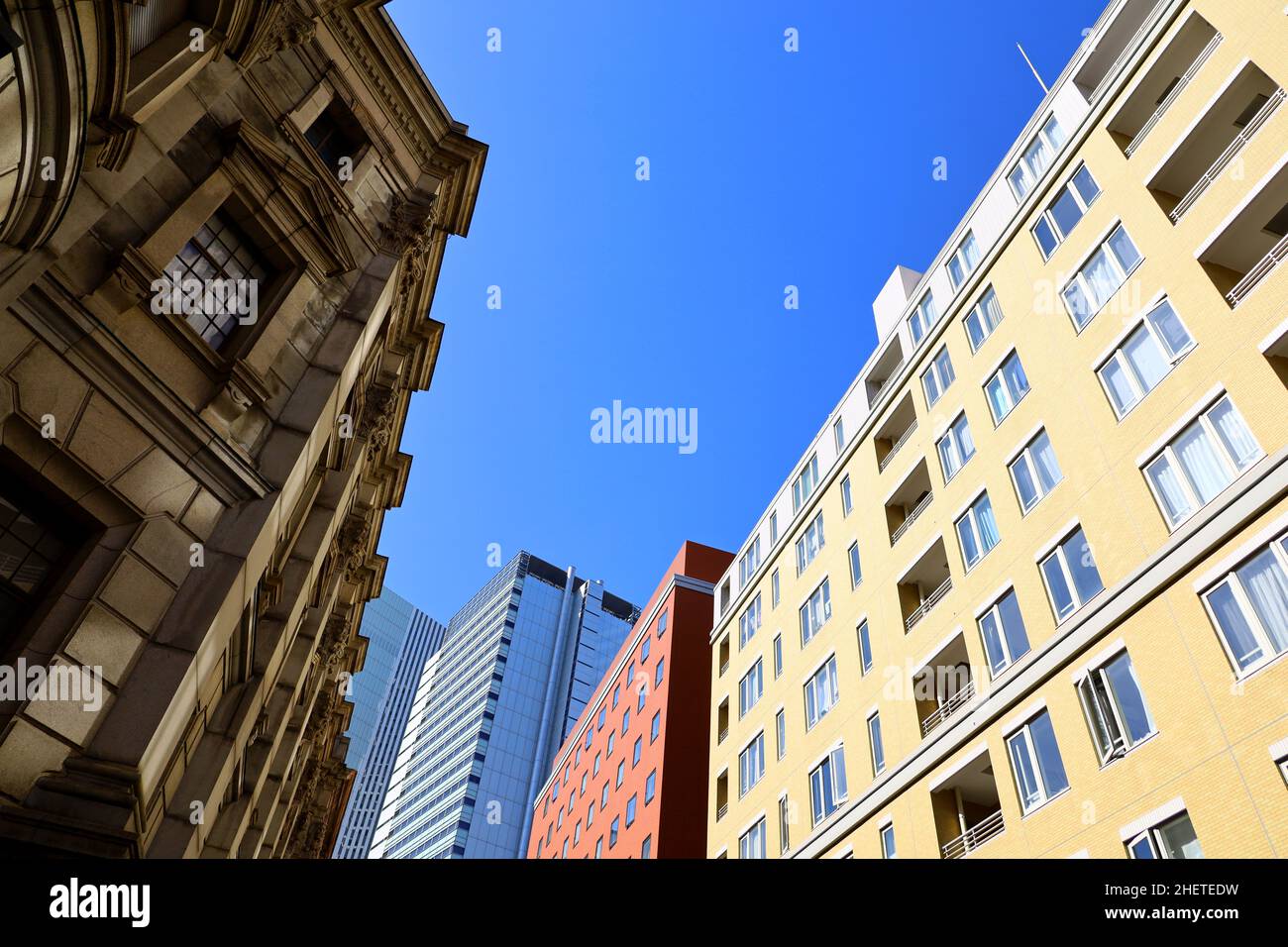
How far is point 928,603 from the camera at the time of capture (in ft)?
91.9

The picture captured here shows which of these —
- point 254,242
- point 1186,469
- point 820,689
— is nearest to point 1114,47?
point 1186,469

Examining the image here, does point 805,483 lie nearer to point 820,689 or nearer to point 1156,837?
point 820,689

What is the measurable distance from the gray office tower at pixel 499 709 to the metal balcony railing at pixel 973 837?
115 metres

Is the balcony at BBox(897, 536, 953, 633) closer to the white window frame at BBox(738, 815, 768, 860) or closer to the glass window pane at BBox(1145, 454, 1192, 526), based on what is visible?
the glass window pane at BBox(1145, 454, 1192, 526)

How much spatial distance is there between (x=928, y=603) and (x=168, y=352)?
79.5ft

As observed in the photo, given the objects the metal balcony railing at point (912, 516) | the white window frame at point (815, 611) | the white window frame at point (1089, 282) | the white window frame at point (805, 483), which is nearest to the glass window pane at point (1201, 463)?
the white window frame at point (1089, 282)

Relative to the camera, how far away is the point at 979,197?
31562mm

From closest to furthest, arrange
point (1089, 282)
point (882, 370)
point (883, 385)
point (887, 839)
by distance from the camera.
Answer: point (1089, 282) → point (887, 839) → point (883, 385) → point (882, 370)

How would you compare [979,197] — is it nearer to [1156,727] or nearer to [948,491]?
[948,491]

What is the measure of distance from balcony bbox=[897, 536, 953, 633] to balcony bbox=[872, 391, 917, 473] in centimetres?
559

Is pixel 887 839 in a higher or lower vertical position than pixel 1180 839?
higher

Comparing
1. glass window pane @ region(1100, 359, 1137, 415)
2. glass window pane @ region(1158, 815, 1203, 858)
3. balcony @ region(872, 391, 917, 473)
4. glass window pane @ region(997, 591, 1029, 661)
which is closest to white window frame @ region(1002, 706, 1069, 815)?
glass window pane @ region(997, 591, 1029, 661)

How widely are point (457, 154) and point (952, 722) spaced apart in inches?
836

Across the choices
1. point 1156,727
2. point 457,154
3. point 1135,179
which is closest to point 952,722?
point 1156,727
